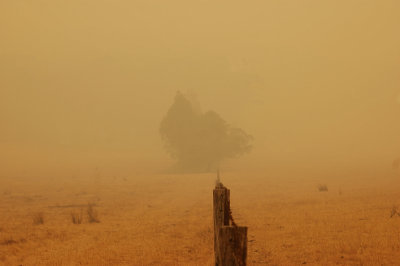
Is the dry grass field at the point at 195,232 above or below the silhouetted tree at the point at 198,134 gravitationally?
below

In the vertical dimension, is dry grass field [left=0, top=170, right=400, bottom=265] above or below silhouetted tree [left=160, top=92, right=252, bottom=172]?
below

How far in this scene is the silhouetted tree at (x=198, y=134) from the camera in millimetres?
50281

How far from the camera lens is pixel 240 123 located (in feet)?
645

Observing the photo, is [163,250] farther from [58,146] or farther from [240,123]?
[240,123]

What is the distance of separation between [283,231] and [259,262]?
368 centimetres

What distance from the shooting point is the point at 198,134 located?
50375mm

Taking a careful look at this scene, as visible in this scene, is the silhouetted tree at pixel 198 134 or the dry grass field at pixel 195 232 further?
the silhouetted tree at pixel 198 134

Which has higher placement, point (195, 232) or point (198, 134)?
point (198, 134)

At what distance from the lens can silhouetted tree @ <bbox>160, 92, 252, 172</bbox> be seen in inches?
1980

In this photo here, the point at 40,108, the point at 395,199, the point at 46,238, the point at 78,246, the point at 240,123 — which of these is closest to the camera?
the point at 78,246

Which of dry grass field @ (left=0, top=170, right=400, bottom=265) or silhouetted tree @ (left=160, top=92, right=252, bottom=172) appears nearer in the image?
dry grass field @ (left=0, top=170, right=400, bottom=265)

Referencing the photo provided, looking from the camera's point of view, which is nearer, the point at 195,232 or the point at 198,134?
the point at 195,232

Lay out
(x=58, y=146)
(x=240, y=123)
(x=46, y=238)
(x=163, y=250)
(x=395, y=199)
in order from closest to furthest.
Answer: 1. (x=163, y=250)
2. (x=46, y=238)
3. (x=395, y=199)
4. (x=58, y=146)
5. (x=240, y=123)

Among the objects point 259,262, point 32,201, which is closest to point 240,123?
point 32,201
